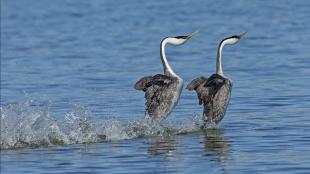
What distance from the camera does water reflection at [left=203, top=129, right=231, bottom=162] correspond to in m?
14.9

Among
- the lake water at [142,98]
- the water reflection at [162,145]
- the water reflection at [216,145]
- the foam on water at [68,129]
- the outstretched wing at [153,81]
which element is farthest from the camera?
the outstretched wing at [153,81]

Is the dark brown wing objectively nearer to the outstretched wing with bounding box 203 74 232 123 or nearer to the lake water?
the outstretched wing with bounding box 203 74 232 123

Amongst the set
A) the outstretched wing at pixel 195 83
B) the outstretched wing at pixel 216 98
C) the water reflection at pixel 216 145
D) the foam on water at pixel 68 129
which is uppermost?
the outstretched wing at pixel 195 83

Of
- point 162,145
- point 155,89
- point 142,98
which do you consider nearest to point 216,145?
point 162,145

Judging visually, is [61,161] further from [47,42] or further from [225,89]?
[47,42]

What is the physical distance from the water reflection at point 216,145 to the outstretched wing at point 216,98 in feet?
1.22

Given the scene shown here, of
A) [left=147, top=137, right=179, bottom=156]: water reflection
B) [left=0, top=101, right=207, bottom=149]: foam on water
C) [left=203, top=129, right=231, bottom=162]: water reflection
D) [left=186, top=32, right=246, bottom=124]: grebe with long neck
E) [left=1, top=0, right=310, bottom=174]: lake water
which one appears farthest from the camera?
[left=186, top=32, right=246, bottom=124]: grebe with long neck

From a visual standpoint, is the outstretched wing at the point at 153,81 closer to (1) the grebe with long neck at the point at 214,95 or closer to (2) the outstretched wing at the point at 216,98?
(1) the grebe with long neck at the point at 214,95

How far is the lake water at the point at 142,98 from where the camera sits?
1473 cm

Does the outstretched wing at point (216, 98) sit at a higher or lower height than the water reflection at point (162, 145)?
higher

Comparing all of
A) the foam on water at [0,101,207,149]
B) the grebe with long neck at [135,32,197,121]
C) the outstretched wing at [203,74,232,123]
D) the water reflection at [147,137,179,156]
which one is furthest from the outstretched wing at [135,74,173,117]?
the water reflection at [147,137,179,156]

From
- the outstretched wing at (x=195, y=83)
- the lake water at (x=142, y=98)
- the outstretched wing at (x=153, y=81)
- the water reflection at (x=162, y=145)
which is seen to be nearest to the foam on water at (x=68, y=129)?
the lake water at (x=142, y=98)

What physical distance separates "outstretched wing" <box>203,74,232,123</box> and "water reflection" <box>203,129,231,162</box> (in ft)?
1.22

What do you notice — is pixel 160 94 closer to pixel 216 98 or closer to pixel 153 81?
pixel 153 81
